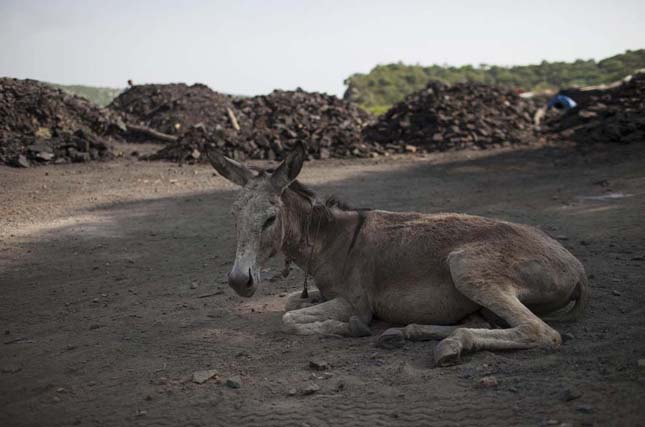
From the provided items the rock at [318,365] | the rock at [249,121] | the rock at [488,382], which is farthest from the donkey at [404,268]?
the rock at [249,121]

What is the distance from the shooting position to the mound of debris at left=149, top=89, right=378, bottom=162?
1947cm

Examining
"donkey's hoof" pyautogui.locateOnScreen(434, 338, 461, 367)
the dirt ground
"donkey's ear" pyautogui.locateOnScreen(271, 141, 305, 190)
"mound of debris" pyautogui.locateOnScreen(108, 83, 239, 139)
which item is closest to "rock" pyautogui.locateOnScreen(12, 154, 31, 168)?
the dirt ground

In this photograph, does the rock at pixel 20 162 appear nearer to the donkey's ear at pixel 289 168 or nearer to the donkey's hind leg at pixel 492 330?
the donkey's ear at pixel 289 168

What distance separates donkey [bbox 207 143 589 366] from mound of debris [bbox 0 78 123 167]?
13.6 metres

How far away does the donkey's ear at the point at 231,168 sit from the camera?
6.29m

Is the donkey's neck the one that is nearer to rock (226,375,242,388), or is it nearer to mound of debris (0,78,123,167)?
rock (226,375,242,388)

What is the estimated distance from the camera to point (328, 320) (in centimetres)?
616

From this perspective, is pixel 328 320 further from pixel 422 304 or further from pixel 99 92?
pixel 99 92

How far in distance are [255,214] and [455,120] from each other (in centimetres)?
1844

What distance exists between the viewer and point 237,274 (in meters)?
5.40

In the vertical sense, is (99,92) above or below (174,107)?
above

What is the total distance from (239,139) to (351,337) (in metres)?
14.7

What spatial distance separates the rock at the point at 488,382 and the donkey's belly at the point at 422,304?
51.2 inches

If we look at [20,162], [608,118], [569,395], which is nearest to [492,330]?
[569,395]
